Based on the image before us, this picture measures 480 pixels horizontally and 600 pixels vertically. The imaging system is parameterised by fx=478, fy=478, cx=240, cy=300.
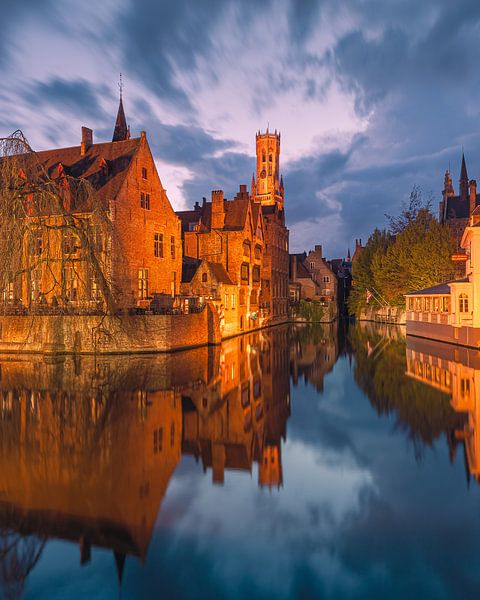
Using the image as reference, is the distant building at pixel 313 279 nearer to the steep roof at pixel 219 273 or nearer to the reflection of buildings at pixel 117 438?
the steep roof at pixel 219 273

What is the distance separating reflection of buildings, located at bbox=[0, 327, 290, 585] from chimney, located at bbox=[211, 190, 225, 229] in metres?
24.7

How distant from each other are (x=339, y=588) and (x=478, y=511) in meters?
3.30

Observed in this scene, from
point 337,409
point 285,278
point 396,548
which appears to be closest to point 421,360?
point 337,409

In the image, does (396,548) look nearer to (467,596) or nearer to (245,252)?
(467,596)

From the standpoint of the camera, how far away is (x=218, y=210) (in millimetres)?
45031

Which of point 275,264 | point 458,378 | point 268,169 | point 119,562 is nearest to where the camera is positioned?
point 119,562

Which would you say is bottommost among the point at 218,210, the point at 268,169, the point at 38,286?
the point at 38,286

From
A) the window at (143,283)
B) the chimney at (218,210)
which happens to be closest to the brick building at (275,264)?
the chimney at (218,210)

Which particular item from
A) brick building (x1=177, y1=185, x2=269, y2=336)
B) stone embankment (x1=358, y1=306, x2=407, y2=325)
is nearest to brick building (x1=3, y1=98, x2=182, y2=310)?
brick building (x1=177, y1=185, x2=269, y2=336)

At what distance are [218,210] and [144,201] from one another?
1173cm

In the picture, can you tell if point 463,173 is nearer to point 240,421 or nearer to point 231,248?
point 231,248

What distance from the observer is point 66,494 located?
7969mm

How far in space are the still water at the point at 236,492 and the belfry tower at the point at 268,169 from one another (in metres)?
Answer: 116

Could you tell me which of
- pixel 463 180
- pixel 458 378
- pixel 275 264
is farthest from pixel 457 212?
pixel 458 378
